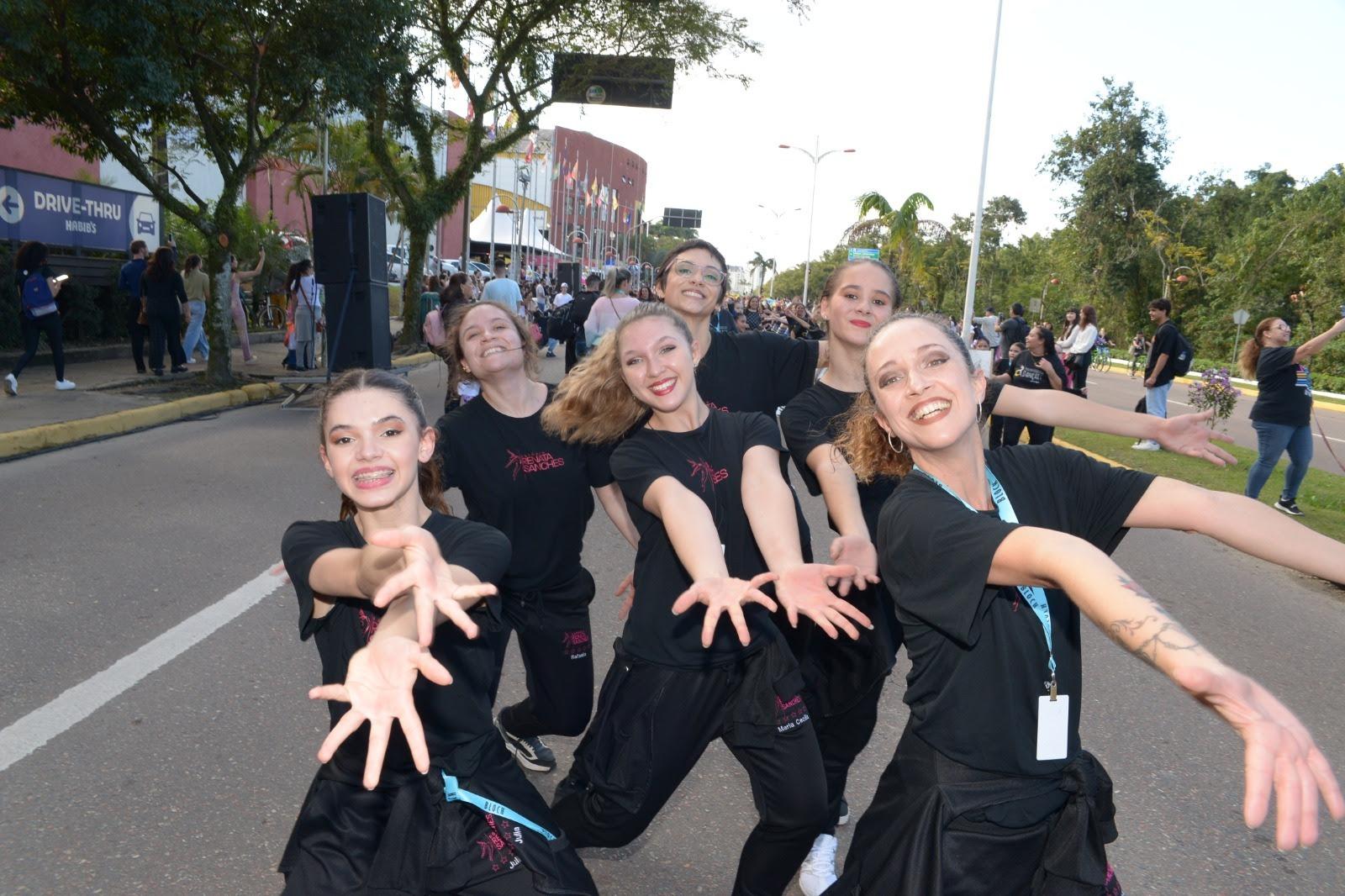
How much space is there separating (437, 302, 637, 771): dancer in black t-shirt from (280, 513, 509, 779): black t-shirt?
1.08 m

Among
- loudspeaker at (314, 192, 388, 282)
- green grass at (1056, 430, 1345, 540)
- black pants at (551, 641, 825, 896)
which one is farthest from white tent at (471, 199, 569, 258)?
black pants at (551, 641, 825, 896)

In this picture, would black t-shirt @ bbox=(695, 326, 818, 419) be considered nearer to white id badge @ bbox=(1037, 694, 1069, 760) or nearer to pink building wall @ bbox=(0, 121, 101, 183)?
white id badge @ bbox=(1037, 694, 1069, 760)

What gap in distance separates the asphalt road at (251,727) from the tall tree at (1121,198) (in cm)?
4761

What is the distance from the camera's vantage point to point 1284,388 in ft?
31.3

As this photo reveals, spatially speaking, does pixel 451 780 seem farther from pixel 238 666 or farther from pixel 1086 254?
pixel 1086 254

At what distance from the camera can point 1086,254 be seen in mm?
52938

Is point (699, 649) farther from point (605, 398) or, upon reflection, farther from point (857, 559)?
point (605, 398)

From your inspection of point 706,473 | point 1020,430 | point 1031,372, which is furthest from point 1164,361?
point 706,473

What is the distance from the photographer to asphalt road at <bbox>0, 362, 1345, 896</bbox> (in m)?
3.32

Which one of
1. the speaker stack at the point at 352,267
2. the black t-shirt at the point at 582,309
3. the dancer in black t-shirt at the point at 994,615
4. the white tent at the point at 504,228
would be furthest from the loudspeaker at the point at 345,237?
the white tent at the point at 504,228

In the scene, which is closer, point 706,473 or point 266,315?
point 706,473

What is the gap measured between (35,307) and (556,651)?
1162 cm

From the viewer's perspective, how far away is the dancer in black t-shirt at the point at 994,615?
6.51ft

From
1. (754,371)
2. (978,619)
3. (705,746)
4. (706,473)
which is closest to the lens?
(978,619)
